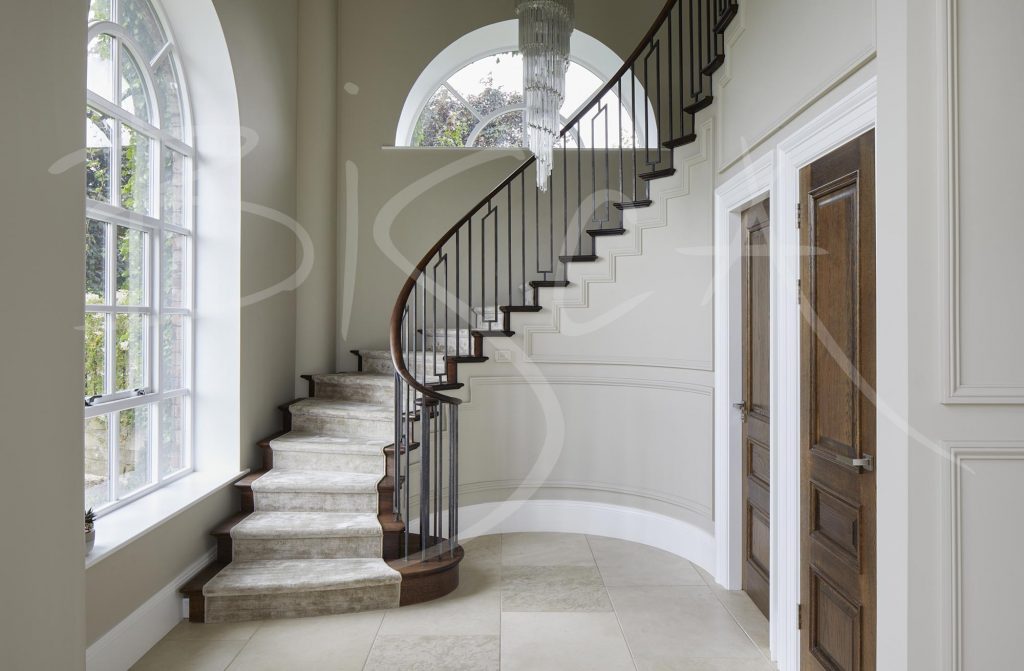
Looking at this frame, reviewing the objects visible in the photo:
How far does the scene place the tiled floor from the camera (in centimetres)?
288

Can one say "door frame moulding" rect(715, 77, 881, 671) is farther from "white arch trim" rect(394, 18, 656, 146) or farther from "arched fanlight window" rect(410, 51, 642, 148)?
"arched fanlight window" rect(410, 51, 642, 148)

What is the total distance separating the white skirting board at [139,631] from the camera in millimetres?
2643

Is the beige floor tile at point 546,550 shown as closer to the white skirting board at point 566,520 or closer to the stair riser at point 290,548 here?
the white skirting board at point 566,520

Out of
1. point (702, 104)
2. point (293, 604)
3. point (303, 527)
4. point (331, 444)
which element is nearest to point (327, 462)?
point (331, 444)

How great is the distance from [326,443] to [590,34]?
408cm

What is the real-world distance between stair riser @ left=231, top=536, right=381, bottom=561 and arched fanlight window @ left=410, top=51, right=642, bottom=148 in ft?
12.1

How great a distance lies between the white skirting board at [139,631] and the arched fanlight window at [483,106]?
13.5ft

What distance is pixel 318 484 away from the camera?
3848 millimetres

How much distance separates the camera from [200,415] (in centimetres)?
397

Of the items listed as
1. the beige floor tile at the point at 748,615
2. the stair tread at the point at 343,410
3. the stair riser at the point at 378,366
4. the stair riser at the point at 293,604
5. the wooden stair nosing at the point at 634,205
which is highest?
the wooden stair nosing at the point at 634,205

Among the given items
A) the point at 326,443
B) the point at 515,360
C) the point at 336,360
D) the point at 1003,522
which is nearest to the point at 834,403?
the point at 1003,522

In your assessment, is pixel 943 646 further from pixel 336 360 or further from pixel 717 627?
pixel 336 360

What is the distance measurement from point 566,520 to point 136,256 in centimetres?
325

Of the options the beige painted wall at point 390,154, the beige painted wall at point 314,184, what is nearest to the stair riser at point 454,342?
the beige painted wall at point 390,154
